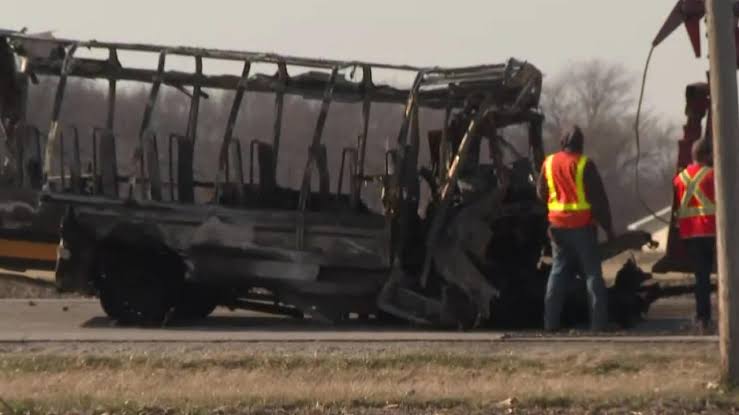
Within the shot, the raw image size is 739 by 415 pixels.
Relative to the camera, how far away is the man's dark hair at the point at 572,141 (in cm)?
1362

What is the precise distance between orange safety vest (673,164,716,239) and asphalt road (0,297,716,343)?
855mm

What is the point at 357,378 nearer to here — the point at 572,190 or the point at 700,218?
the point at 572,190

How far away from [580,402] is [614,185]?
4098 cm

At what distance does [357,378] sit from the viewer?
452 inches

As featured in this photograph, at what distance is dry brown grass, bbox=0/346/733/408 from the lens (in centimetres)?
1045

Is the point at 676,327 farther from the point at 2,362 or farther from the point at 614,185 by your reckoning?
the point at 614,185

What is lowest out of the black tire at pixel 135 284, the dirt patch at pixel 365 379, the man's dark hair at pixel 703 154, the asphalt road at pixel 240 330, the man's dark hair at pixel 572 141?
the dirt patch at pixel 365 379

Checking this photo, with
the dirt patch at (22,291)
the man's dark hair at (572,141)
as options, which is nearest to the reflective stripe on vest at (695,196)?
the man's dark hair at (572,141)

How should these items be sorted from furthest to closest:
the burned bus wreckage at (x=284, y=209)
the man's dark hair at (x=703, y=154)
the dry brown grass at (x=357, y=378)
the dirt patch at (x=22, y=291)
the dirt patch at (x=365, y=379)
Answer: the dirt patch at (x=22, y=291) < the burned bus wreckage at (x=284, y=209) < the man's dark hair at (x=703, y=154) < the dry brown grass at (x=357, y=378) < the dirt patch at (x=365, y=379)

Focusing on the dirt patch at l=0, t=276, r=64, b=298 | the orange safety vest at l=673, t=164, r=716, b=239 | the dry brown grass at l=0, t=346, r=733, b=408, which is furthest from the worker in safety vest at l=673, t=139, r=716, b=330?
the dirt patch at l=0, t=276, r=64, b=298

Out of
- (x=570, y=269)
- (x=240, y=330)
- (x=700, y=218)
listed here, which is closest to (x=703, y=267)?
(x=700, y=218)

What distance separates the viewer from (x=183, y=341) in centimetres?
1299

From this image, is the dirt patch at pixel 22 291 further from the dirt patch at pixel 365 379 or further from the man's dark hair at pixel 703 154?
the man's dark hair at pixel 703 154

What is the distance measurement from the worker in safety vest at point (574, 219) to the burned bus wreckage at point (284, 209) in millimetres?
628
